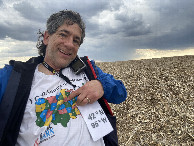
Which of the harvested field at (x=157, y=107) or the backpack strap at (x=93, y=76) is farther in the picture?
the harvested field at (x=157, y=107)

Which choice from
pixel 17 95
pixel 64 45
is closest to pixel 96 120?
pixel 17 95

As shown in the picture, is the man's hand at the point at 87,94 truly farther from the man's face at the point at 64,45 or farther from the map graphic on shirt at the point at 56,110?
the man's face at the point at 64,45

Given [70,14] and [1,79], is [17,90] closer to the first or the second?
[1,79]

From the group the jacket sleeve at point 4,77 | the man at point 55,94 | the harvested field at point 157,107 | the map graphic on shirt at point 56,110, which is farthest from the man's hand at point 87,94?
the harvested field at point 157,107

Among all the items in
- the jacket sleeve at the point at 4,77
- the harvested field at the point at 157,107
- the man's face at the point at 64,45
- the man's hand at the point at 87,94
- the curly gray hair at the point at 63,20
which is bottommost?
the harvested field at the point at 157,107

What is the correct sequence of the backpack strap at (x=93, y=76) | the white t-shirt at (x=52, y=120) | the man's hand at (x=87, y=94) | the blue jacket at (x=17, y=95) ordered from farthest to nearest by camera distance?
the backpack strap at (x=93, y=76), the man's hand at (x=87, y=94), the white t-shirt at (x=52, y=120), the blue jacket at (x=17, y=95)

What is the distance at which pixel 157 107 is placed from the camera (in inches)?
271

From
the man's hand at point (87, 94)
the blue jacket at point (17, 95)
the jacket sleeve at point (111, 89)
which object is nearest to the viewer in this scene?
the blue jacket at point (17, 95)

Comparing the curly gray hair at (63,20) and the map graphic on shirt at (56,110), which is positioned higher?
the curly gray hair at (63,20)

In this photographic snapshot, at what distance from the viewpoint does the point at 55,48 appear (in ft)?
8.34

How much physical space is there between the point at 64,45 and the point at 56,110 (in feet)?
2.85

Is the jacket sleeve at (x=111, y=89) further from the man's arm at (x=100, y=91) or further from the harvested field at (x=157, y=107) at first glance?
the harvested field at (x=157, y=107)

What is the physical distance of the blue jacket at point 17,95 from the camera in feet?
6.41

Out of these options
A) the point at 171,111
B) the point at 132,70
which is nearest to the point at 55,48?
the point at 171,111
